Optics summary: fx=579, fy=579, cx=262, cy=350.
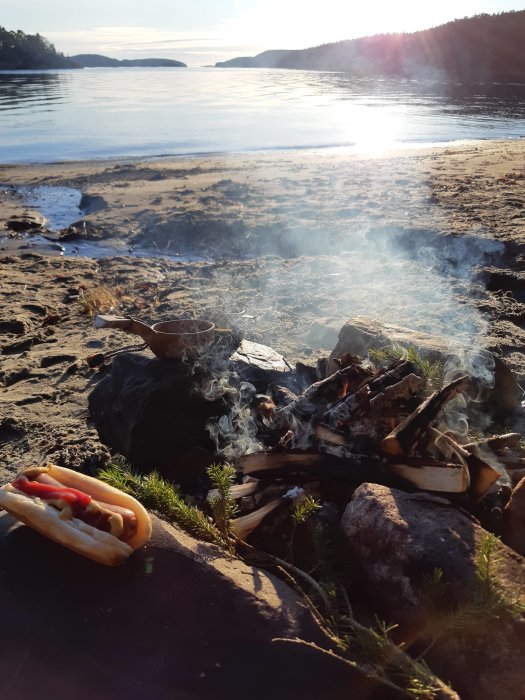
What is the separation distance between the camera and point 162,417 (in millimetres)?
3406

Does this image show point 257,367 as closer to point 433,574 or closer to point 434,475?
point 434,475

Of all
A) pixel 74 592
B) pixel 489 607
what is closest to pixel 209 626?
pixel 74 592

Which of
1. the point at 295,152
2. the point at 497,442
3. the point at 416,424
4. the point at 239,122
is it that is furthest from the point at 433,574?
the point at 239,122

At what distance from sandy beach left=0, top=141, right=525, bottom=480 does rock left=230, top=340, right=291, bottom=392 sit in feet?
2.01

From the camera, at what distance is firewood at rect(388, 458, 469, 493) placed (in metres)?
2.33

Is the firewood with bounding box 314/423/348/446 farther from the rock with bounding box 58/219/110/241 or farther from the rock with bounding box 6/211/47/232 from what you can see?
the rock with bounding box 6/211/47/232

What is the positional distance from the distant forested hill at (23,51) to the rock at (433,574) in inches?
3546

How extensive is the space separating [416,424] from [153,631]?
1396mm

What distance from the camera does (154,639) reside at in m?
1.69

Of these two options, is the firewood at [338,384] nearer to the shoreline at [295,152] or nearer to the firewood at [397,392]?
the firewood at [397,392]

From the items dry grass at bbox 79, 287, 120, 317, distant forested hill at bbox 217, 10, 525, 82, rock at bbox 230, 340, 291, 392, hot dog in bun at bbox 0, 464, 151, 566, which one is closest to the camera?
hot dog in bun at bbox 0, 464, 151, 566

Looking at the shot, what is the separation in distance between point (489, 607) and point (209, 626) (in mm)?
839

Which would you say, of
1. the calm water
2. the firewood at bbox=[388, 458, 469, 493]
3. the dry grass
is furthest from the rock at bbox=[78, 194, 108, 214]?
the firewood at bbox=[388, 458, 469, 493]

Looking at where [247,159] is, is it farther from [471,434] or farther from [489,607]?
[489,607]
